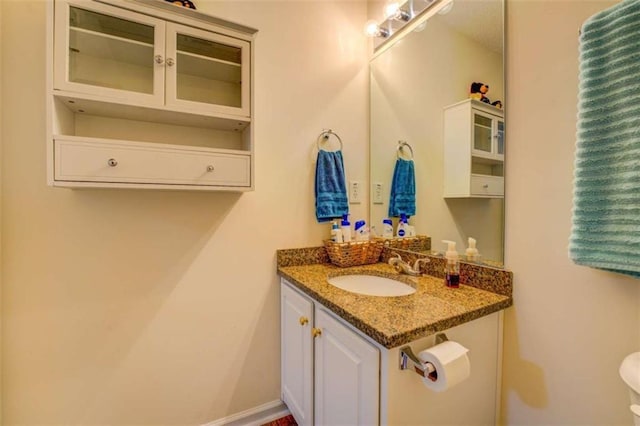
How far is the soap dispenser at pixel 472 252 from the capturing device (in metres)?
1.11

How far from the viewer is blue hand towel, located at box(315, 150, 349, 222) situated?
1456 millimetres

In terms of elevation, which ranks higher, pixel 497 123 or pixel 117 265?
pixel 497 123

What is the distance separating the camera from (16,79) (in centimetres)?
99

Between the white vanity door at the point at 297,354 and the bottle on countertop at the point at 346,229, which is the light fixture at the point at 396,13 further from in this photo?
the white vanity door at the point at 297,354

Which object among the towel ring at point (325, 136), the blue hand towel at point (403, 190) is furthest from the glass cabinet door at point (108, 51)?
the blue hand towel at point (403, 190)

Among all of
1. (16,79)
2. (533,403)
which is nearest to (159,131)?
(16,79)

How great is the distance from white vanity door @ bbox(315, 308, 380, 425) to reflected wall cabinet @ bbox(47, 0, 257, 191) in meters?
0.66

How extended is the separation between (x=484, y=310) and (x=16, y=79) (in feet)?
5.94

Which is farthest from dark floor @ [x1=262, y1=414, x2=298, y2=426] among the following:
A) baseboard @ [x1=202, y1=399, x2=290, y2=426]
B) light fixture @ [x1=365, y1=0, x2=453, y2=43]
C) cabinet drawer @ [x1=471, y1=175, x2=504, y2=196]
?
Result: light fixture @ [x1=365, y1=0, x2=453, y2=43]

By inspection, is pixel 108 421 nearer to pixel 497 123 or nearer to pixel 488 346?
pixel 488 346

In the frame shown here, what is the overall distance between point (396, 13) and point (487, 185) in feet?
3.32

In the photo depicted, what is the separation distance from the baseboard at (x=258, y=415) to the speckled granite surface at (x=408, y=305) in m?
0.71

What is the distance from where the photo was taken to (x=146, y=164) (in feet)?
3.25

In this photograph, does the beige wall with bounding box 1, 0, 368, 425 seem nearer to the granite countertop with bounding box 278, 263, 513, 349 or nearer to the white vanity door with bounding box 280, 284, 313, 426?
the white vanity door with bounding box 280, 284, 313, 426
